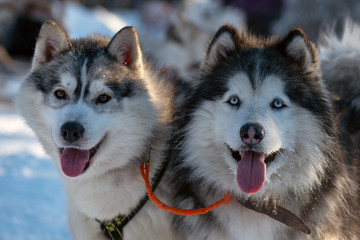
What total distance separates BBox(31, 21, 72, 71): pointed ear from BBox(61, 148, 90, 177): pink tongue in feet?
2.08

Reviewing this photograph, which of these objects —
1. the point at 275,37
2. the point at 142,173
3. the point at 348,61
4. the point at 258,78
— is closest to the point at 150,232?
the point at 142,173

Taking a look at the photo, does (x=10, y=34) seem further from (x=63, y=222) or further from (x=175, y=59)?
(x=63, y=222)

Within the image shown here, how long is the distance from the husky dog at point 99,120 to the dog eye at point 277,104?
0.75 meters

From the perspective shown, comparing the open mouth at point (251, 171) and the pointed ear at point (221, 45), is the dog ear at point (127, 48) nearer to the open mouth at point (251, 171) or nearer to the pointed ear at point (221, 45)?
the pointed ear at point (221, 45)

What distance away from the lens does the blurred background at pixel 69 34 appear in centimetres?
386

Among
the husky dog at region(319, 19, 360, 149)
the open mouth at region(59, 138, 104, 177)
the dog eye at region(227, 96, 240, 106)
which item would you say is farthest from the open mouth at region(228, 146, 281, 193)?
the husky dog at region(319, 19, 360, 149)

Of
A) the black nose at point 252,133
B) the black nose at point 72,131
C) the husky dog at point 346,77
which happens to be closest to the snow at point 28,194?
the black nose at point 72,131

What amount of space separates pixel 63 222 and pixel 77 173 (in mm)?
1605

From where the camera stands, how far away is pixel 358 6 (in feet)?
29.2

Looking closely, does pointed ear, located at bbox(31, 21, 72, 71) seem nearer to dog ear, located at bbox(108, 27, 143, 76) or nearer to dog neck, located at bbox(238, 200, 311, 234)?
dog ear, located at bbox(108, 27, 143, 76)

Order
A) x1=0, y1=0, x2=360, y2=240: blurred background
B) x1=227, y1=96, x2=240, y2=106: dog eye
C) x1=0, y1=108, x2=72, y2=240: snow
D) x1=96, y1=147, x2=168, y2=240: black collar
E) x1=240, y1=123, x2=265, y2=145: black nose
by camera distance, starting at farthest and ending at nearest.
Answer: x1=0, y1=0, x2=360, y2=240: blurred background
x1=0, y1=108, x2=72, y2=240: snow
x1=96, y1=147, x2=168, y2=240: black collar
x1=227, y1=96, x2=240, y2=106: dog eye
x1=240, y1=123, x2=265, y2=145: black nose

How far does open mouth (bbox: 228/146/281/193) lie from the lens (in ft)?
7.00

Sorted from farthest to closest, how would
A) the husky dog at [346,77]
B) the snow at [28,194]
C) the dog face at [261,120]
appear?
the snow at [28,194]
the husky dog at [346,77]
the dog face at [261,120]

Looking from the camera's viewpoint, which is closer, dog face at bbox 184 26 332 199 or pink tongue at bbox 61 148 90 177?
dog face at bbox 184 26 332 199
